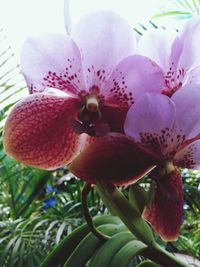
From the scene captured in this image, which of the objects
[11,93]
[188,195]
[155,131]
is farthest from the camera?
[188,195]

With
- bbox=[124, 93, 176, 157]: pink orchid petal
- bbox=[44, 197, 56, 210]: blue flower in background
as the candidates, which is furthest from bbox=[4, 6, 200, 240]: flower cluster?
bbox=[44, 197, 56, 210]: blue flower in background

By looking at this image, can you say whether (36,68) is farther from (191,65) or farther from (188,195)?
(188,195)

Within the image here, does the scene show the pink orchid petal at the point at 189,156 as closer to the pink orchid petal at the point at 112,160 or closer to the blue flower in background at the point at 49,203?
the pink orchid petal at the point at 112,160

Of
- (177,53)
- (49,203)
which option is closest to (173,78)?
(177,53)

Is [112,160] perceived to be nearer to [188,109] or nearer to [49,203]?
[188,109]

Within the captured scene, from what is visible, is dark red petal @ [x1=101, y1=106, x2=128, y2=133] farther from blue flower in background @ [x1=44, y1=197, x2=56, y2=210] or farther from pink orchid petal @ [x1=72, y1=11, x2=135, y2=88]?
blue flower in background @ [x1=44, y1=197, x2=56, y2=210]

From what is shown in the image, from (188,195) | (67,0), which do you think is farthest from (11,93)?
(67,0)

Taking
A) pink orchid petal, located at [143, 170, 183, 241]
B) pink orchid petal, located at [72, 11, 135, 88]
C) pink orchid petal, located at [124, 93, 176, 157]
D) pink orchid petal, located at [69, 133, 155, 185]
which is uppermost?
pink orchid petal, located at [72, 11, 135, 88]
